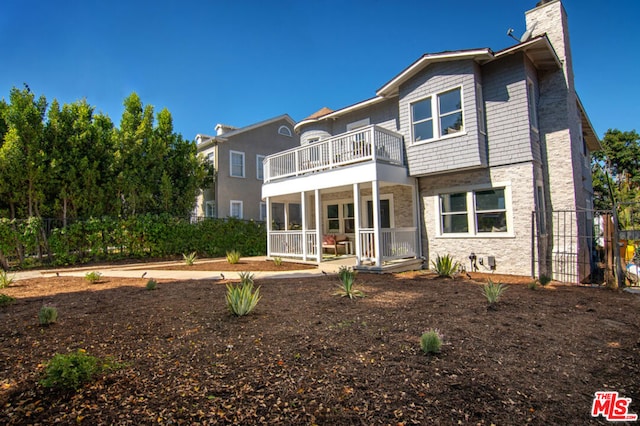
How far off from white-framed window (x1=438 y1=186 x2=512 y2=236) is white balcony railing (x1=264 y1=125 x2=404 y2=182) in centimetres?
232

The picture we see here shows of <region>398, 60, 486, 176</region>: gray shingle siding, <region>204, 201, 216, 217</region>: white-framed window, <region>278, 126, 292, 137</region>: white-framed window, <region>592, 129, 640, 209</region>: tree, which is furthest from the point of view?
<region>592, 129, 640, 209</region>: tree

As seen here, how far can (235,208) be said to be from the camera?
2100 centimetres

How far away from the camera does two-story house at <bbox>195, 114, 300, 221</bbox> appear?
2030 cm

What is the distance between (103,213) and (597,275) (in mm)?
20594

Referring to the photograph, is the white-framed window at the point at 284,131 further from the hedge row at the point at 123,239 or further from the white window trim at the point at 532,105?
the white window trim at the point at 532,105

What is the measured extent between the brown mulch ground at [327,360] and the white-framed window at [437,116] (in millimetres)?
6142

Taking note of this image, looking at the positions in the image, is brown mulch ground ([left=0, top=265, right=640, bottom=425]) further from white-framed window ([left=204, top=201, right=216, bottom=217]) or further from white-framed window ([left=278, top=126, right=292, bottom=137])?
white-framed window ([left=278, top=126, right=292, bottom=137])

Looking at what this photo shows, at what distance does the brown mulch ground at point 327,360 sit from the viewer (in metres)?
2.64

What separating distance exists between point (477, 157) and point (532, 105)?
2.51m

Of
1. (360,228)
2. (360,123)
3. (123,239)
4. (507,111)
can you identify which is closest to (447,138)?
(507,111)

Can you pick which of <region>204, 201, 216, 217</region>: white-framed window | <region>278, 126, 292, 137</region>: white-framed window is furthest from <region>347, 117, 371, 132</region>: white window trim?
<region>204, 201, 216, 217</region>: white-framed window

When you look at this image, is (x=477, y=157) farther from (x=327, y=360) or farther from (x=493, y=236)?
(x=327, y=360)

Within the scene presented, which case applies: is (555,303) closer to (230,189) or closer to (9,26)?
(9,26)

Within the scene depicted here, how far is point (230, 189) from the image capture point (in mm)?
20688
